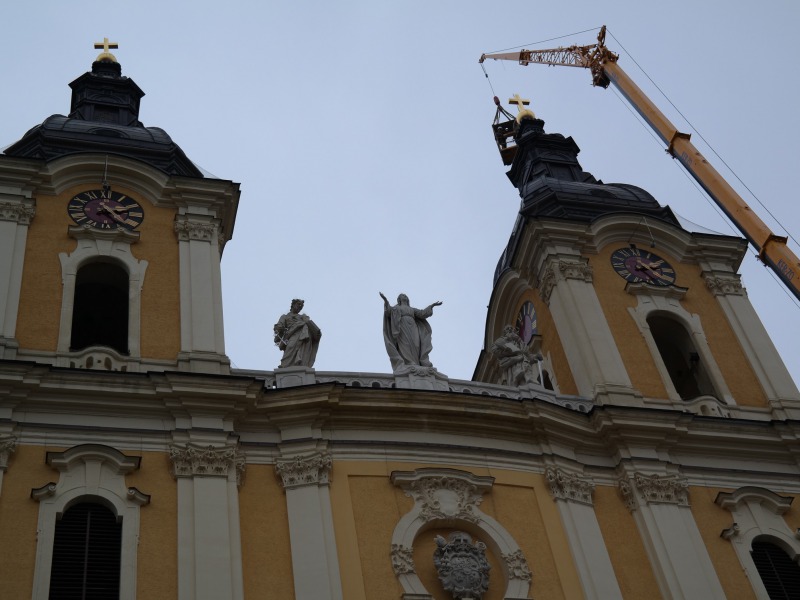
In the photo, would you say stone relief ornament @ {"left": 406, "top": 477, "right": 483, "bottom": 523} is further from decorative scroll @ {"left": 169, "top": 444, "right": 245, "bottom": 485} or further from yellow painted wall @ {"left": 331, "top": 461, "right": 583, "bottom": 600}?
decorative scroll @ {"left": 169, "top": 444, "right": 245, "bottom": 485}

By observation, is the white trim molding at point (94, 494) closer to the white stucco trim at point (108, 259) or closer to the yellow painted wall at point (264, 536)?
the yellow painted wall at point (264, 536)

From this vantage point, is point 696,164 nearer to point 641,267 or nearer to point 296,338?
point 641,267

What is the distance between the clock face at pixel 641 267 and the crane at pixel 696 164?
2.58 m

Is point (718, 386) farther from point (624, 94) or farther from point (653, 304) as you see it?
point (624, 94)

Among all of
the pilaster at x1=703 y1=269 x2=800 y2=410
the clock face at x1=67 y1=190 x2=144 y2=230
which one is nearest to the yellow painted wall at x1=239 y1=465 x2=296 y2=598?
the clock face at x1=67 y1=190 x2=144 y2=230

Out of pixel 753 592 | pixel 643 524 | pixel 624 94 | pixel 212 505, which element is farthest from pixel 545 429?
pixel 624 94

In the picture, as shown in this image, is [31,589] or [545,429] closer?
[31,589]

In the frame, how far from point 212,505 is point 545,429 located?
5.55 m

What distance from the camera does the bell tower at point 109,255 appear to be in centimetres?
1912

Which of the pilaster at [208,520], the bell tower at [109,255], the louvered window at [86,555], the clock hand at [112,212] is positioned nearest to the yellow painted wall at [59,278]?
the bell tower at [109,255]

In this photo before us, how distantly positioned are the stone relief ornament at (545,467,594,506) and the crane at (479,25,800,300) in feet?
24.8

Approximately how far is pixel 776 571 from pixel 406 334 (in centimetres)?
699

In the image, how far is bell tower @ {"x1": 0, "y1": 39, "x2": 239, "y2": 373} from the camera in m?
19.1

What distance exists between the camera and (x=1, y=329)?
18.6m
